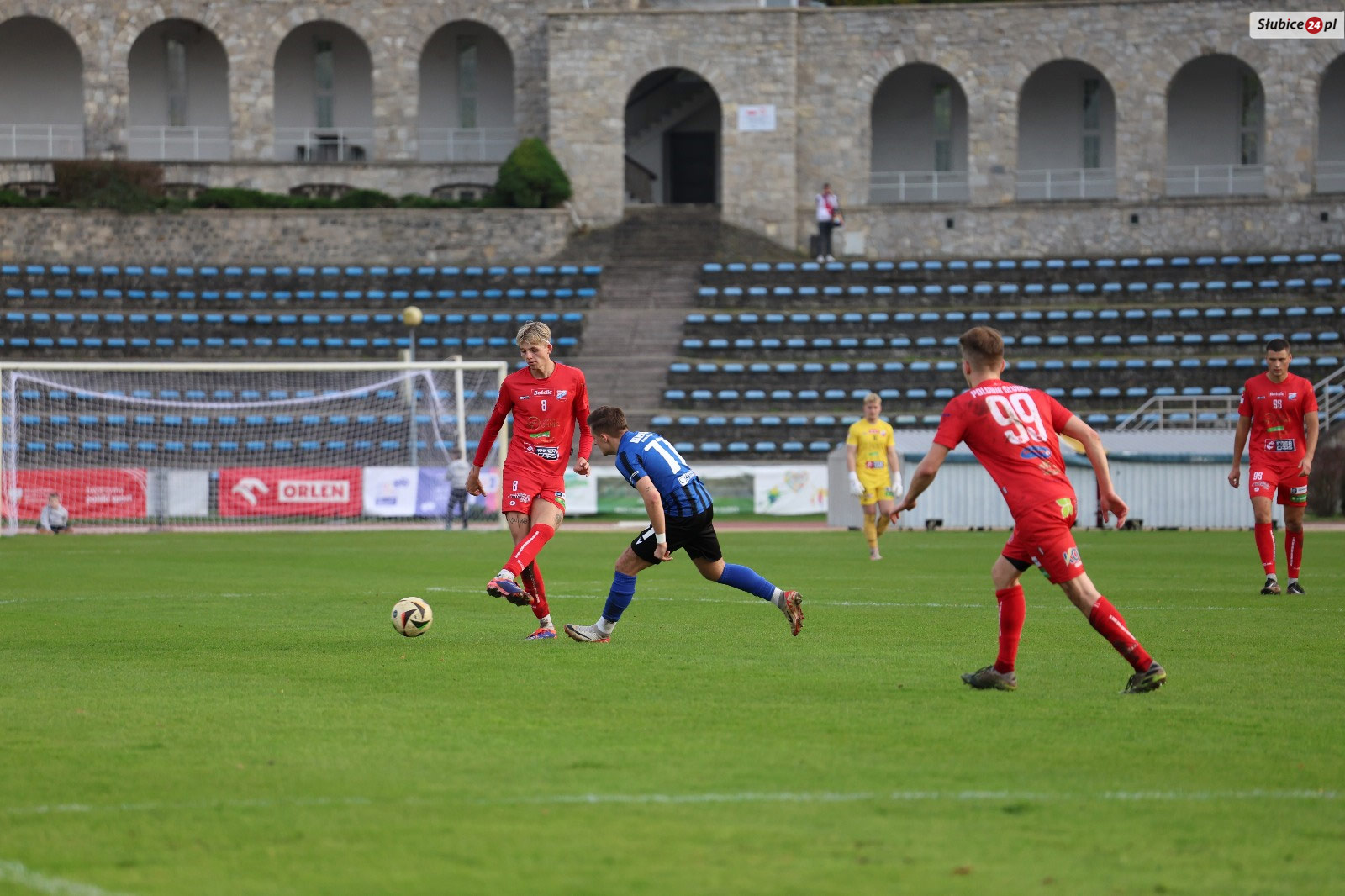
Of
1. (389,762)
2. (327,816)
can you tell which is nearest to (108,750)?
(389,762)

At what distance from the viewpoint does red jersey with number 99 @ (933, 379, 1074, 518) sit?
7.85 m

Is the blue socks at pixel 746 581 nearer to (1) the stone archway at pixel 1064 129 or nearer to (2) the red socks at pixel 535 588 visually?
(2) the red socks at pixel 535 588

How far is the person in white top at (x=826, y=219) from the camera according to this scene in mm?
43781

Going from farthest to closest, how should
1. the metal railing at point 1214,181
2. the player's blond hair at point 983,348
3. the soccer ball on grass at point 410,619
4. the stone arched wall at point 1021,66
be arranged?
the metal railing at point 1214,181 < the stone arched wall at point 1021,66 < the soccer ball on grass at point 410,619 < the player's blond hair at point 983,348

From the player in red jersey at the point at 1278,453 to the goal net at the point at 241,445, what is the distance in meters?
16.3

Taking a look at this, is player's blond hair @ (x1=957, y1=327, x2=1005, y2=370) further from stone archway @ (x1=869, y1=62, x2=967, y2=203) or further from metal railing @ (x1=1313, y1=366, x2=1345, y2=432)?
stone archway @ (x1=869, y1=62, x2=967, y2=203)

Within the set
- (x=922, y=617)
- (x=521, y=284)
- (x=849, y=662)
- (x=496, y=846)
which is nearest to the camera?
(x=496, y=846)

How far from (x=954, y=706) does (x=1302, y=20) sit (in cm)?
4294

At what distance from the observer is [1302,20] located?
4466 centimetres

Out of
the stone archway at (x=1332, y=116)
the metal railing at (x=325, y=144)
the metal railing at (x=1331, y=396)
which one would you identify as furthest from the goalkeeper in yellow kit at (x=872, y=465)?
the stone archway at (x=1332, y=116)

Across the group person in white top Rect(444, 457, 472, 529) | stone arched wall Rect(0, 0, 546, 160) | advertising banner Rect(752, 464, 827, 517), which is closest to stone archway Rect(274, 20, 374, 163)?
stone arched wall Rect(0, 0, 546, 160)

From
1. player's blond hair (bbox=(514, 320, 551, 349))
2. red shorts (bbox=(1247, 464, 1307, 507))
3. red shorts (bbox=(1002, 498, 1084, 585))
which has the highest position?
player's blond hair (bbox=(514, 320, 551, 349))

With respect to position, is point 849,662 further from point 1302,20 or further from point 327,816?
point 1302,20

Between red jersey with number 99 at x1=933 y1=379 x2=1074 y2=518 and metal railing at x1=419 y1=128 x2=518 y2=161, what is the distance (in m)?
44.7
